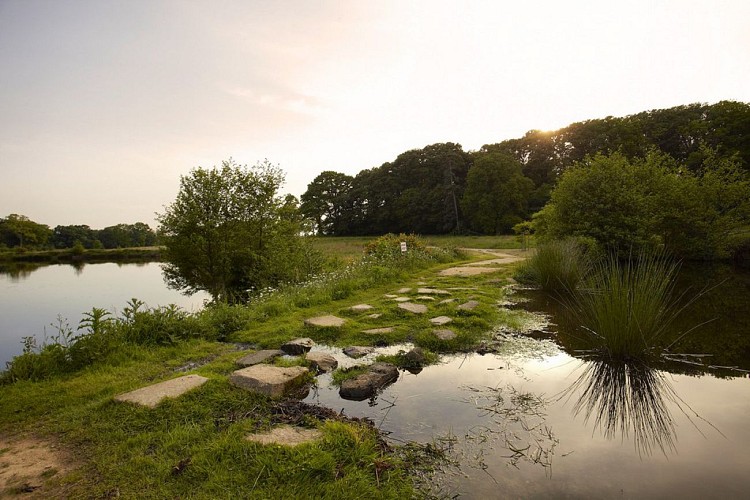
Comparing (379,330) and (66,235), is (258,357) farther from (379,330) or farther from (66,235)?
(66,235)

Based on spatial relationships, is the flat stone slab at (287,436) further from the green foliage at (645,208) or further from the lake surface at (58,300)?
the green foliage at (645,208)

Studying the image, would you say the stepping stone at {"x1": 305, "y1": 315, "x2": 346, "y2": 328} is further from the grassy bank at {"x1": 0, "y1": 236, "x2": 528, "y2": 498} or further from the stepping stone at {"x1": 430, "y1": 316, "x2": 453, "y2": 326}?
the stepping stone at {"x1": 430, "y1": 316, "x2": 453, "y2": 326}

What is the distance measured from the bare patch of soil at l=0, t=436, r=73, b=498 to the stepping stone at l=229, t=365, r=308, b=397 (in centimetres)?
111

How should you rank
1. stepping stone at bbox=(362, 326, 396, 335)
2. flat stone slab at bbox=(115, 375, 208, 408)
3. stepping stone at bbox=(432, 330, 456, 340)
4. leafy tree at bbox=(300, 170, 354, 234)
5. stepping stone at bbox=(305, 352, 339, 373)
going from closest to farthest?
flat stone slab at bbox=(115, 375, 208, 408) < stepping stone at bbox=(305, 352, 339, 373) < stepping stone at bbox=(432, 330, 456, 340) < stepping stone at bbox=(362, 326, 396, 335) < leafy tree at bbox=(300, 170, 354, 234)

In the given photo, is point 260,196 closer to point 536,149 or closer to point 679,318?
point 679,318

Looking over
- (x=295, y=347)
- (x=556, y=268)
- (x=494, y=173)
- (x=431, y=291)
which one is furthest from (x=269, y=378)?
(x=494, y=173)

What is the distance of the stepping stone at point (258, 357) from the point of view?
136 inches

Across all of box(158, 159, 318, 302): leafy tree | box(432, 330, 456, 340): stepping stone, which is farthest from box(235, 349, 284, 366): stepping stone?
box(158, 159, 318, 302): leafy tree

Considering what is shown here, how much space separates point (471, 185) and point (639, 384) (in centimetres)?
3534

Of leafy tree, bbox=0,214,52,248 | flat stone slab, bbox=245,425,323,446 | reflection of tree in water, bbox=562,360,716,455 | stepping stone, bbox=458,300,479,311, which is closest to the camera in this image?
flat stone slab, bbox=245,425,323,446

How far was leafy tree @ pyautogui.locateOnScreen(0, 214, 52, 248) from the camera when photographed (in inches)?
1712

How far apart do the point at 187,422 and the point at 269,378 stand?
692 millimetres

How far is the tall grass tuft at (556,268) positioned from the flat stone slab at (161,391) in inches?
244

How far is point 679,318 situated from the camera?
16.8ft
